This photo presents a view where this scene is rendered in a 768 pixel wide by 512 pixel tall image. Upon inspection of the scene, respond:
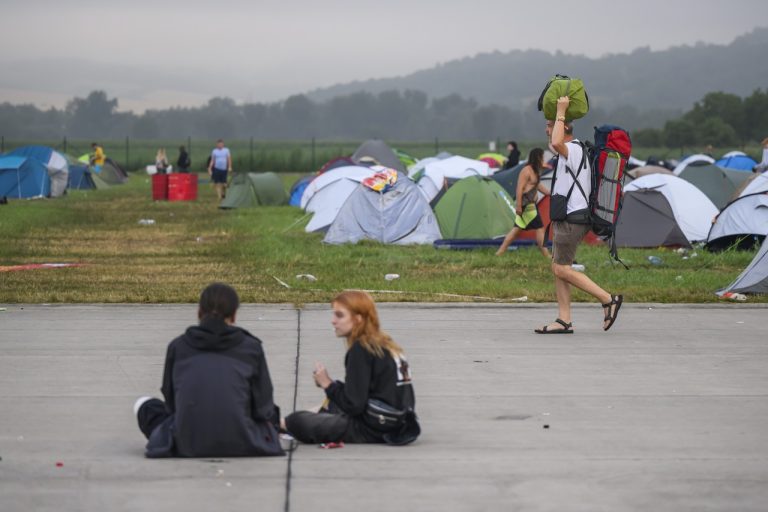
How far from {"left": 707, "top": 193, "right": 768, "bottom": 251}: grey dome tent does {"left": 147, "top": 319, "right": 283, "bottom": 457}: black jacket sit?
13.2 metres

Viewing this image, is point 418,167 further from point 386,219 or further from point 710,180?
point 386,219

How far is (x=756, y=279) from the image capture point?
522 inches

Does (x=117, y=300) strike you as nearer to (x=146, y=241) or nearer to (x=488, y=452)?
(x=488, y=452)

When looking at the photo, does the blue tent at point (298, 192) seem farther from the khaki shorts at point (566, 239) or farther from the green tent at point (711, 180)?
the khaki shorts at point (566, 239)

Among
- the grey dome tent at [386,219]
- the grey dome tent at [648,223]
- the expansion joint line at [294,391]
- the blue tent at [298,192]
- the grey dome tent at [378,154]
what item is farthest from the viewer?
the grey dome tent at [378,154]

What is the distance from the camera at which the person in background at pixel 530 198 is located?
17250 mm

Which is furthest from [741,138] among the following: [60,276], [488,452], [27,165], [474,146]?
[488,452]

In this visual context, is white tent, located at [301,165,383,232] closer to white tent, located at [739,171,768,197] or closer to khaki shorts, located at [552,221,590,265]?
white tent, located at [739,171,768,197]

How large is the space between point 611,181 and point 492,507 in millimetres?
5185

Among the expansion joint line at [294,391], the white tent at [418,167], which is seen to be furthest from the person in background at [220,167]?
the expansion joint line at [294,391]

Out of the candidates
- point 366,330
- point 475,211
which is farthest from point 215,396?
point 475,211

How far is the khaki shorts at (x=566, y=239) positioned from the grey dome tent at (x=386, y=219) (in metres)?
9.66

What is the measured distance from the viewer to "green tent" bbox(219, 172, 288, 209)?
32.8m

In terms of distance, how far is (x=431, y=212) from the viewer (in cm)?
2084
